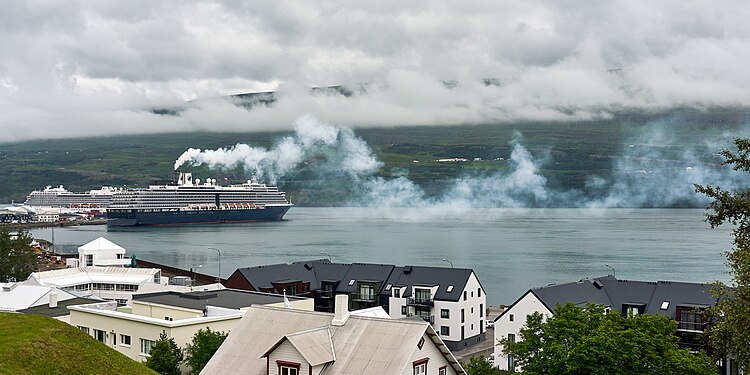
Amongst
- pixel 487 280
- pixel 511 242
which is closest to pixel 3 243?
pixel 487 280

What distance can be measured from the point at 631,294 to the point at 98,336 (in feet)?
70.8

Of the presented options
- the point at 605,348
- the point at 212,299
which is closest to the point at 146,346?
the point at 212,299

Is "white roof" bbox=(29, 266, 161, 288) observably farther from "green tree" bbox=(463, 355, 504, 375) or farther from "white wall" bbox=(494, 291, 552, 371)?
"green tree" bbox=(463, 355, 504, 375)

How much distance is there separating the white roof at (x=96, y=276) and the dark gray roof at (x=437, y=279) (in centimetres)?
1508

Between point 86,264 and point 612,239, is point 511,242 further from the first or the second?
point 86,264

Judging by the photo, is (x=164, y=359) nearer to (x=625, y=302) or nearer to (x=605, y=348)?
(x=605, y=348)

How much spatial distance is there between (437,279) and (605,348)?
1882cm

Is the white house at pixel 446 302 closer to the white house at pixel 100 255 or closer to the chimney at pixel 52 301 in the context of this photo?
the chimney at pixel 52 301

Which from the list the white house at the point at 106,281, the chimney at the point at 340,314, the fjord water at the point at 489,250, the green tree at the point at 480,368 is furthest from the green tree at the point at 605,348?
the fjord water at the point at 489,250

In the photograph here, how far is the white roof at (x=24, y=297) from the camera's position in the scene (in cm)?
3375

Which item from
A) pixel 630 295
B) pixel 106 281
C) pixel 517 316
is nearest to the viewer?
pixel 517 316

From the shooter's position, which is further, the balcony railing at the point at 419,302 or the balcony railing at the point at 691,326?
the balcony railing at the point at 419,302

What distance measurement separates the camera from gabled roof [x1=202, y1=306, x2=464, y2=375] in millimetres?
17203

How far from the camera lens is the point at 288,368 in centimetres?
1742
